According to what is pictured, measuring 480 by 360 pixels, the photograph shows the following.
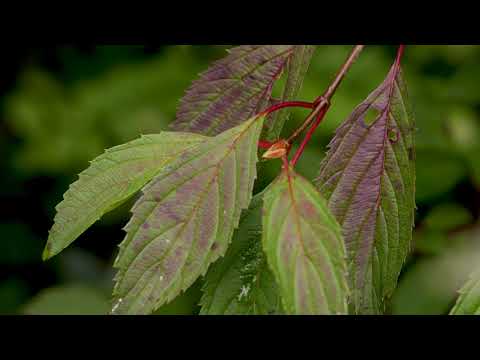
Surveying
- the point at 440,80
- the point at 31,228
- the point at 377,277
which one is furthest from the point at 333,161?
the point at 31,228

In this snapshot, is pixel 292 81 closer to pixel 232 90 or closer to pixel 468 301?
pixel 232 90

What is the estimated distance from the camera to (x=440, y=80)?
3.00m

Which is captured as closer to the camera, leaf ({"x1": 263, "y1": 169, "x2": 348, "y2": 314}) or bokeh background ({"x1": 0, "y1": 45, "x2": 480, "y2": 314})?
leaf ({"x1": 263, "y1": 169, "x2": 348, "y2": 314})

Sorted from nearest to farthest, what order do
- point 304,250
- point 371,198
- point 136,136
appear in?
point 304,250 → point 371,198 → point 136,136

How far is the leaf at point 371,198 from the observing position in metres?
1.04

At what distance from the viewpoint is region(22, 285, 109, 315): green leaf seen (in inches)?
102

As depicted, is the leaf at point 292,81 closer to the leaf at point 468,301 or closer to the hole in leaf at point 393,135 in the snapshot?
the hole in leaf at point 393,135

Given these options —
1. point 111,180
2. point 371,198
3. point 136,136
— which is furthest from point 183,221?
point 136,136

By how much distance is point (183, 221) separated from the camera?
3.00 feet

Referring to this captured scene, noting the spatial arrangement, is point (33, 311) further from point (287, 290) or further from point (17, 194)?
point (287, 290)

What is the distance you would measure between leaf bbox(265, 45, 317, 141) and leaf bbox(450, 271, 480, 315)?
15.9 inches

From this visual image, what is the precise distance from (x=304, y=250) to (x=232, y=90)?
49 centimetres

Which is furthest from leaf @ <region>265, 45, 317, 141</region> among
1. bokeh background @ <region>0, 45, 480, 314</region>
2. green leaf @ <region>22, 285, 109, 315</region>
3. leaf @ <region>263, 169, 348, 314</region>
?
green leaf @ <region>22, 285, 109, 315</region>

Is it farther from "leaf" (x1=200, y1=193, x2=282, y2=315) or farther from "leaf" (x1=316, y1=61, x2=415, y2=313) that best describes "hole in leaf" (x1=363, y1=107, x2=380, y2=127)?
"leaf" (x1=200, y1=193, x2=282, y2=315)
